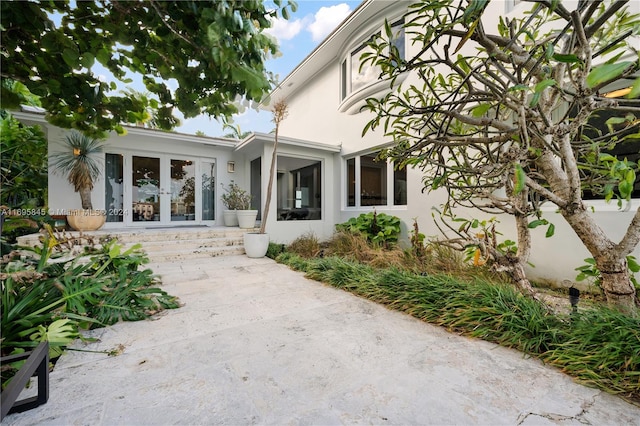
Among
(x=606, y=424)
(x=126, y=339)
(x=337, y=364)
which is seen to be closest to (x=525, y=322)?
(x=606, y=424)

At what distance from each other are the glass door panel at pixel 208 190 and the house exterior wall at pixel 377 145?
11.8 feet

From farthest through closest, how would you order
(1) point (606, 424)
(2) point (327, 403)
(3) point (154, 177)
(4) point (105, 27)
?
(3) point (154, 177), (4) point (105, 27), (2) point (327, 403), (1) point (606, 424)

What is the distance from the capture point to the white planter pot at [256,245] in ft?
20.4

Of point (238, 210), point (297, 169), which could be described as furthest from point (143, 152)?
point (297, 169)

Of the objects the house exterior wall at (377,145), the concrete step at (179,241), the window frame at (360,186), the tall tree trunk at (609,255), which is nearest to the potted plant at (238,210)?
the concrete step at (179,241)

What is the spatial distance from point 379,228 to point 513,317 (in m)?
3.85

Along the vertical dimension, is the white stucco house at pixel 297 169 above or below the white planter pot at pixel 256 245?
above

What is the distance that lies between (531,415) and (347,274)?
8.64 ft

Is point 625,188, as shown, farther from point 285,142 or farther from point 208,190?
point 208,190

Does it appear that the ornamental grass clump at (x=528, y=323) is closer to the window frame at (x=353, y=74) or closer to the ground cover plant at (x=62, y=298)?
the ground cover plant at (x=62, y=298)

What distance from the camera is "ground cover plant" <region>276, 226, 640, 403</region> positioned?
1.71 m

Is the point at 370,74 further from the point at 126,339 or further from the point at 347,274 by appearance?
the point at 126,339

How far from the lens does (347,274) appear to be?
3.94 meters

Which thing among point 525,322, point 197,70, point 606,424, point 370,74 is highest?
point 370,74
